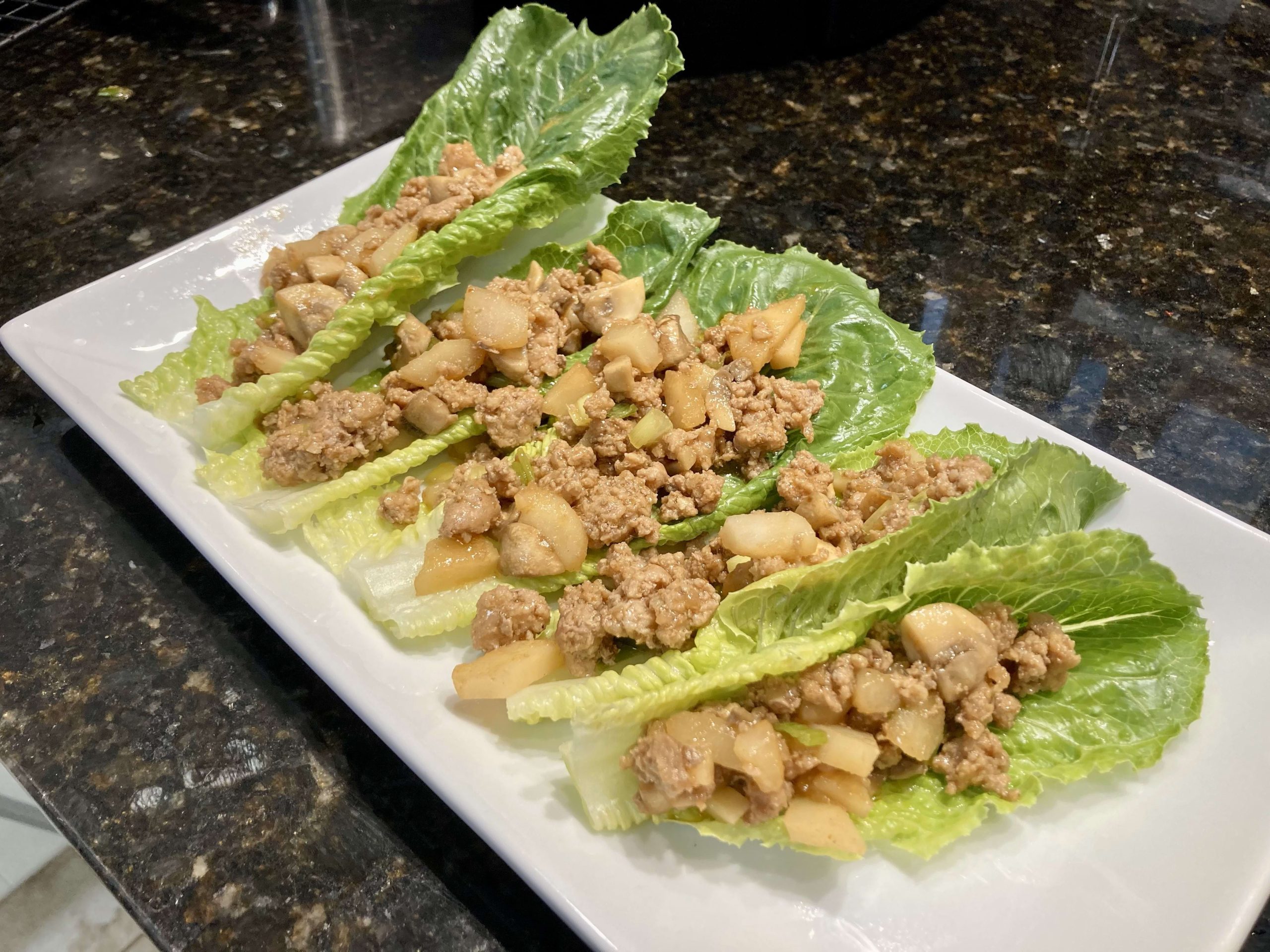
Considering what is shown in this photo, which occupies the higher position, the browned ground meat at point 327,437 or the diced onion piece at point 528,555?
the browned ground meat at point 327,437

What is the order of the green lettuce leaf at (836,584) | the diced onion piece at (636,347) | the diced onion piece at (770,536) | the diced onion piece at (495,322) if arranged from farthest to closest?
the diced onion piece at (495,322), the diced onion piece at (636,347), the diced onion piece at (770,536), the green lettuce leaf at (836,584)

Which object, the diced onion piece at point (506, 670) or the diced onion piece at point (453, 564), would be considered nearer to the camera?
the diced onion piece at point (506, 670)

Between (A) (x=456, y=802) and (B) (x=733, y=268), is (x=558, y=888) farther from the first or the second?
(B) (x=733, y=268)

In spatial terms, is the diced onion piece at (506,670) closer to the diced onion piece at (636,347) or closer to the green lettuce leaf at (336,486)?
the green lettuce leaf at (336,486)

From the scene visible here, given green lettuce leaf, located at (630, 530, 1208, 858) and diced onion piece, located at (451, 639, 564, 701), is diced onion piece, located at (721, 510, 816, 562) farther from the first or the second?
diced onion piece, located at (451, 639, 564, 701)

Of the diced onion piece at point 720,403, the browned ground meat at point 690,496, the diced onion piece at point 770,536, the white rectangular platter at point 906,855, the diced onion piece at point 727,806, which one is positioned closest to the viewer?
the white rectangular platter at point 906,855

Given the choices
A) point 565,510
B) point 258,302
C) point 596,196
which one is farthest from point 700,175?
point 565,510

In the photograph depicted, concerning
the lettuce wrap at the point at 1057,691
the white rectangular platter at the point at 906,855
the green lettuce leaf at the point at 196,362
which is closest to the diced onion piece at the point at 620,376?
the white rectangular platter at the point at 906,855
